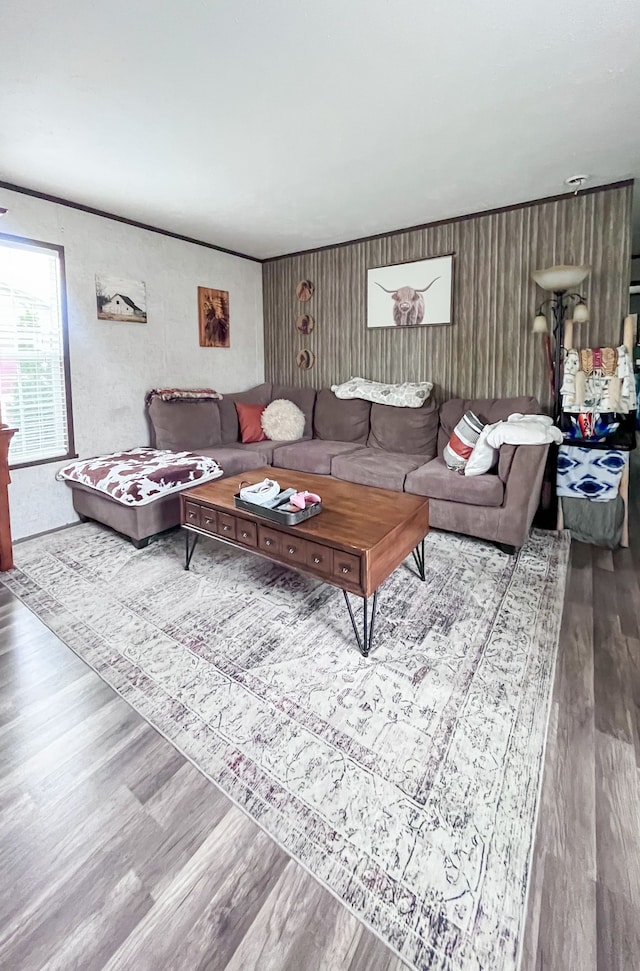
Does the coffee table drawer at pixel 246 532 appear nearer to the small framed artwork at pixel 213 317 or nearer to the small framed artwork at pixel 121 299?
the small framed artwork at pixel 121 299

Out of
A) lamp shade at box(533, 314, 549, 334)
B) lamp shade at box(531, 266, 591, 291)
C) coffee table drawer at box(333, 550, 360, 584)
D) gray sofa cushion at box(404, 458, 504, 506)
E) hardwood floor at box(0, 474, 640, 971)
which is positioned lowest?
hardwood floor at box(0, 474, 640, 971)

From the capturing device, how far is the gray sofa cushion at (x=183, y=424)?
4027 millimetres

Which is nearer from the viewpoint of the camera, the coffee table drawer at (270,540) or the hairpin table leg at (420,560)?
the coffee table drawer at (270,540)

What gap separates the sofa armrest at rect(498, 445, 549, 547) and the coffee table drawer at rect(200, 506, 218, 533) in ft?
5.86

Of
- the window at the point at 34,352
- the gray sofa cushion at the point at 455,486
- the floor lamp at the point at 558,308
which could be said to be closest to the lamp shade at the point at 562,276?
the floor lamp at the point at 558,308

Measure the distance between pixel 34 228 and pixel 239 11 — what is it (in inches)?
93.7

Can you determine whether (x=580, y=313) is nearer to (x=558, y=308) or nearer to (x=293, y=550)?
(x=558, y=308)

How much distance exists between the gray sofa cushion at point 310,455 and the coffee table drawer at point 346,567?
1.96 meters

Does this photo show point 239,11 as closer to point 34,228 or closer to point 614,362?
point 34,228

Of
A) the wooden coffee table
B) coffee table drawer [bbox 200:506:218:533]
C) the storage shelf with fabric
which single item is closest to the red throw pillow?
the wooden coffee table

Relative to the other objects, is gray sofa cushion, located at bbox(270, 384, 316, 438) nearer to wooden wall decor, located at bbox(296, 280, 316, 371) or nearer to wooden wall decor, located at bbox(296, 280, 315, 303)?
wooden wall decor, located at bbox(296, 280, 316, 371)

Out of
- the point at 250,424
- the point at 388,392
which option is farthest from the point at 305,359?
the point at 388,392

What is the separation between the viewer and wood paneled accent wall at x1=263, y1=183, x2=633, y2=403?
331 cm

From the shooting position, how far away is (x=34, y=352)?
338cm
